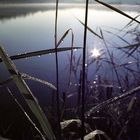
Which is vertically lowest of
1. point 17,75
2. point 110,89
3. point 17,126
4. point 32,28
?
point 32,28

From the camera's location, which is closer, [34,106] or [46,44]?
[34,106]

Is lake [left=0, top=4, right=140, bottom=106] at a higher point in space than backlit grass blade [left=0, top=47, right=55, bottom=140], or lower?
lower

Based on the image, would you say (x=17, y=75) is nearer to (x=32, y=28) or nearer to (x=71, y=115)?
(x=71, y=115)

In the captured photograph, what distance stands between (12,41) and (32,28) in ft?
3.05

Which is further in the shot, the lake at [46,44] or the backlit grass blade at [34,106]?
the lake at [46,44]

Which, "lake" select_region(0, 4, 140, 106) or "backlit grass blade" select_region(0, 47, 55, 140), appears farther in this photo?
"lake" select_region(0, 4, 140, 106)

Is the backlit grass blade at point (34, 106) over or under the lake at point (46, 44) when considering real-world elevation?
over

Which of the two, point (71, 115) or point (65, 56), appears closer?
point (71, 115)

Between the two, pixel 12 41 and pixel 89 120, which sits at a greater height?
pixel 89 120

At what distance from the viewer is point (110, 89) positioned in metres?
1.86

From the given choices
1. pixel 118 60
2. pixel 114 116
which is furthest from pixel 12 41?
pixel 114 116

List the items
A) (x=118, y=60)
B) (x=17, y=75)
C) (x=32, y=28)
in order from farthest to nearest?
(x=32, y=28), (x=118, y=60), (x=17, y=75)

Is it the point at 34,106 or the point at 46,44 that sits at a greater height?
the point at 34,106

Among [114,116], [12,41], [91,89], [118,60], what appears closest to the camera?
[114,116]
